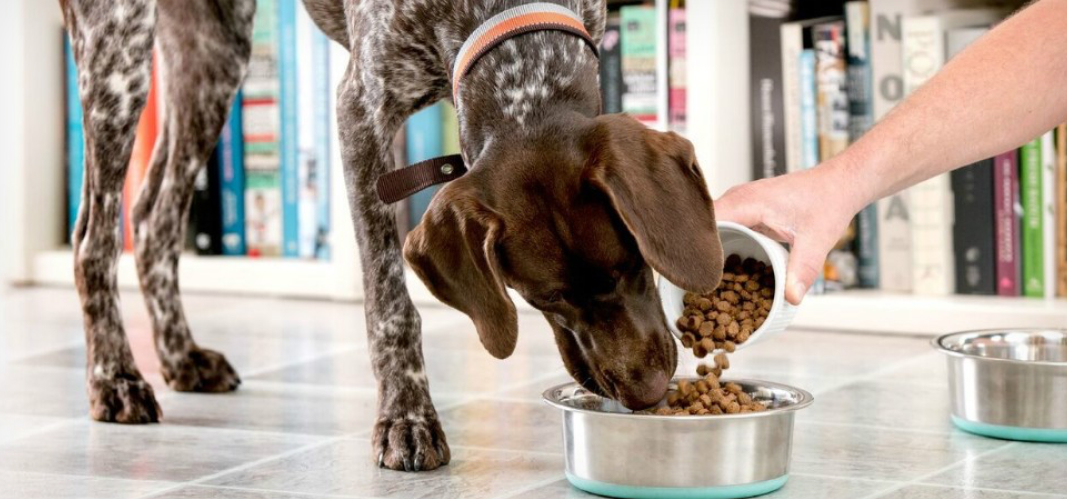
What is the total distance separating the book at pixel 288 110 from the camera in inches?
177

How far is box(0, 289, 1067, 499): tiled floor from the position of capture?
2174mm

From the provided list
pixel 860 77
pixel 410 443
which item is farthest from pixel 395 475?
pixel 860 77

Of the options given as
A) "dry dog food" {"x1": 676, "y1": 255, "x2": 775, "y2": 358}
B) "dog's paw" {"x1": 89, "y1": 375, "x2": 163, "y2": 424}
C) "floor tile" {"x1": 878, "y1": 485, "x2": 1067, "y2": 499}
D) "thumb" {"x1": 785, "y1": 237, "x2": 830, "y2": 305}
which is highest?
"thumb" {"x1": 785, "y1": 237, "x2": 830, "y2": 305}

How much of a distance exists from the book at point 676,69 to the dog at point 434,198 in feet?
3.77

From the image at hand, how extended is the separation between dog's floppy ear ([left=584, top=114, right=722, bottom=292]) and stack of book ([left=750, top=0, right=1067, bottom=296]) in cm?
188

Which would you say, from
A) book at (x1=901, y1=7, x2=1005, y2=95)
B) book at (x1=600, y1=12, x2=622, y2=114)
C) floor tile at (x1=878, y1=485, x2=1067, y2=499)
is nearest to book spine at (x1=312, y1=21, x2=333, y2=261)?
book at (x1=600, y1=12, x2=622, y2=114)

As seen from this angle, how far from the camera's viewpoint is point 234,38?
3.27 meters

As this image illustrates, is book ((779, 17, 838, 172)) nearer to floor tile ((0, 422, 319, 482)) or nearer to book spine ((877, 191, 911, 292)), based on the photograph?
book spine ((877, 191, 911, 292))

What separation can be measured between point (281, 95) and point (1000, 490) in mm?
2954

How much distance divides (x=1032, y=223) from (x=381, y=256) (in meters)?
1.85

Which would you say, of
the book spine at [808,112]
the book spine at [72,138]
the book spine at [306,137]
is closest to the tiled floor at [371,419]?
the book spine at [808,112]

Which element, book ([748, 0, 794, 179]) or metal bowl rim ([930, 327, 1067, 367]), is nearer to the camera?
metal bowl rim ([930, 327, 1067, 367])

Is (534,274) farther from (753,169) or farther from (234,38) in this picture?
(753,169)

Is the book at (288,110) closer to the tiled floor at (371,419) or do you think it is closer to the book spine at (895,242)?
the tiled floor at (371,419)
